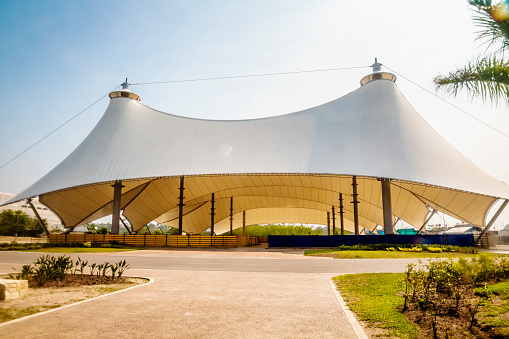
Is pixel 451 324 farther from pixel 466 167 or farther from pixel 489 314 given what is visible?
pixel 466 167

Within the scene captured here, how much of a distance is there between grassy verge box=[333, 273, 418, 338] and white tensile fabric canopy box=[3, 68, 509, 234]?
1952 cm

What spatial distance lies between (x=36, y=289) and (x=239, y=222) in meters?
62.1

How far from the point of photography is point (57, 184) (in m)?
34.3

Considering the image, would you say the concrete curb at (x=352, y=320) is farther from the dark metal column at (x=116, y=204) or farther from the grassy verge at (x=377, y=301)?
the dark metal column at (x=116, y=204)

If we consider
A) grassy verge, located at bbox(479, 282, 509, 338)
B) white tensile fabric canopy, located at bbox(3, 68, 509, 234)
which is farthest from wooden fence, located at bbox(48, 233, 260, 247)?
grassy verge, located at bbox(479, 282, 509, 338)

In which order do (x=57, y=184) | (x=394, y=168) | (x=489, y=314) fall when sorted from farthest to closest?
(x=57, y=184)
(x=394, y=168)
(x=489, y=314)

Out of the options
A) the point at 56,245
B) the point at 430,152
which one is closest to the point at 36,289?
the point at 56,245

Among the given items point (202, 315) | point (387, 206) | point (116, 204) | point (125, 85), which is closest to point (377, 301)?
point (202, 315)

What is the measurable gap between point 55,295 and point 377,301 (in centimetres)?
728

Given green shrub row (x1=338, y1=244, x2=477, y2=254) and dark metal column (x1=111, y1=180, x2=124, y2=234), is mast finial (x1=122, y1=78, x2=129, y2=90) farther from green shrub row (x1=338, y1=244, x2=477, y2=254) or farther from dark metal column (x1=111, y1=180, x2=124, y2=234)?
green shrub row (x1=338, y1=244, x2=477, y2=254)

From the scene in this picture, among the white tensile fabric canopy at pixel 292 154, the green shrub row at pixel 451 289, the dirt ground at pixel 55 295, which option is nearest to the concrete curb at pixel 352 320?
the green shrub row at pixel 451 289

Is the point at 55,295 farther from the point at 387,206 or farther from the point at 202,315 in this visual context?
the point at 387,206

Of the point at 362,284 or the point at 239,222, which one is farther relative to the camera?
the point at 239,222

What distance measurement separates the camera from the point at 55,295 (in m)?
8.81
